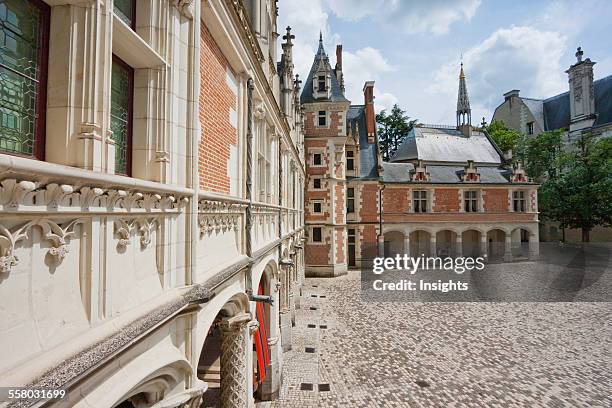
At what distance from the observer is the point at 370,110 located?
26844 millimetres

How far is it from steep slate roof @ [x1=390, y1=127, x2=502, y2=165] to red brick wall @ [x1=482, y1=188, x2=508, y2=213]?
3359 mm

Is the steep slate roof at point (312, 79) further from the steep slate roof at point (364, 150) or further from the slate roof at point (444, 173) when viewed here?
the slate roof at point (444, 173)

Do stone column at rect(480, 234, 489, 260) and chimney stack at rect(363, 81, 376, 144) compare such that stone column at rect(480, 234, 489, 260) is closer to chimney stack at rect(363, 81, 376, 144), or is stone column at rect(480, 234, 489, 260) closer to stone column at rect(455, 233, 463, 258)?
stone column at rect(455, 233, 463, 258)

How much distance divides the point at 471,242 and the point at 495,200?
4378 mm

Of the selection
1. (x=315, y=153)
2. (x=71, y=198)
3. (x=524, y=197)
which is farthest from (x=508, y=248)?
(x=71, y=198)

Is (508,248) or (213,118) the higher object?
(213,118)

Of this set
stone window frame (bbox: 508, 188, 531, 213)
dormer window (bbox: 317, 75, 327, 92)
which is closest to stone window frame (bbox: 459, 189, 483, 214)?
stone window frame (bbox: 508, 188, 531, 213)

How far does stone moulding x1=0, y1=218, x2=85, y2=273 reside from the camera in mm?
1224

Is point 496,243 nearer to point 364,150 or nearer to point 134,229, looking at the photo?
point 364,150

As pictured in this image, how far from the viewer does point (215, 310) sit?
347cm

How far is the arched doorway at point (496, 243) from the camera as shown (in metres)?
28.0

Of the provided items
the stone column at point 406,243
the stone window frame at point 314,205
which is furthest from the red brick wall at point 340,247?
the stone column at point 406,243

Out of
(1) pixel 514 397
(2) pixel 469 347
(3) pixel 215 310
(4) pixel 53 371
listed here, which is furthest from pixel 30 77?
(2) pixel 469 347

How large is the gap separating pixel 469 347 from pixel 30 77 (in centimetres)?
1224
